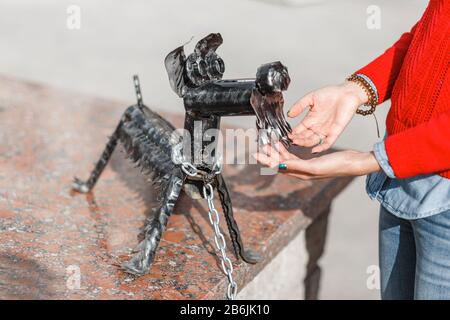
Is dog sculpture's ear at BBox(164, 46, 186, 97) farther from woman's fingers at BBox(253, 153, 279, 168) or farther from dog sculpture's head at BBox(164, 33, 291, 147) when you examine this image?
woman's fingers at BBox(253, 153, 279, 168)

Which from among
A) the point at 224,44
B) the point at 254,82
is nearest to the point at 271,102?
the point at 254,82

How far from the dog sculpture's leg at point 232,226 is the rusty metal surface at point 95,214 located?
0.10 ft

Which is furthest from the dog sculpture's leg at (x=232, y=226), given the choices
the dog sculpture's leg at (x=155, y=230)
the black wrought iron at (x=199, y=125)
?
the dog sculpture's leg at (x=155, y=230)

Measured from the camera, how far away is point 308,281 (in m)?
2.94

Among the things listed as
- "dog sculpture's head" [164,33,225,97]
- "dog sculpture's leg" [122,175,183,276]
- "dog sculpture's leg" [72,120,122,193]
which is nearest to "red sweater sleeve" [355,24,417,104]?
"dog sculpture's head" [164,33,225,97]

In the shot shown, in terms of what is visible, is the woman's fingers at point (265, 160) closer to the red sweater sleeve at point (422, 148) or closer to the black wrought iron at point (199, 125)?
the black wrought iron at point (199, 125)

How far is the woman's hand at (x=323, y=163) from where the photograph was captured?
5.04 ft

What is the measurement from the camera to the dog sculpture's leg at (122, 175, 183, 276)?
177 centimetres

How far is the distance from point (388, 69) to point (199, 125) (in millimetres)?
558

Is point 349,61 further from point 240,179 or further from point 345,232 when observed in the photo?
point 240,179

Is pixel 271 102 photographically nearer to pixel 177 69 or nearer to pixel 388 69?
pixel 177 69

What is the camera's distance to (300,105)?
1.74 m

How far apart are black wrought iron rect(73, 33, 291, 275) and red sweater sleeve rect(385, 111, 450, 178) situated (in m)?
0.25
